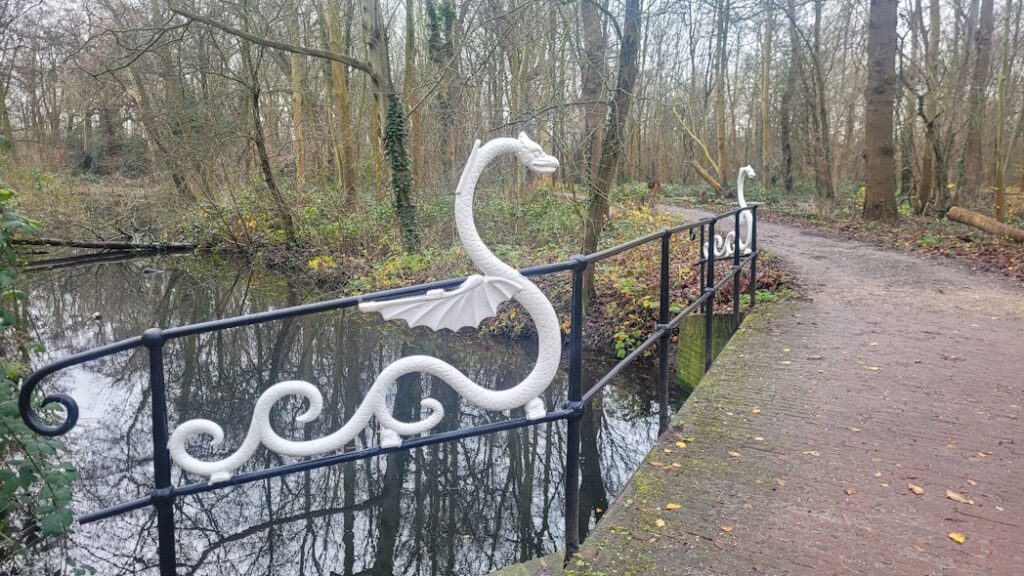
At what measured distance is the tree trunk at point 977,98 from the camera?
51.3ft

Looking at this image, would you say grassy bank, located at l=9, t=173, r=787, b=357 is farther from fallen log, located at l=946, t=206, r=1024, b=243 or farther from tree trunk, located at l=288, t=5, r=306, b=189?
fallen log, located at l=946, t=206, r=1024, b=243

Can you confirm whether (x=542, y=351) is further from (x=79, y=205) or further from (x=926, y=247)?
(x=79, y=205)

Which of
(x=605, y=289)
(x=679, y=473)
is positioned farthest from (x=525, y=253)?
(x=679, y=473)

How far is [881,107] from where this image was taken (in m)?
14.5

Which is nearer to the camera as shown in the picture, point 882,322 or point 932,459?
point 932,459

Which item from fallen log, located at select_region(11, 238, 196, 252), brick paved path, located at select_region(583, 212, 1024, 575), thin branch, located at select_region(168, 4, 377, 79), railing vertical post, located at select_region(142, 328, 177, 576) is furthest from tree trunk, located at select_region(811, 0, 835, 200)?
railing vertical post, located at select_region(142, 328, 177, 576)

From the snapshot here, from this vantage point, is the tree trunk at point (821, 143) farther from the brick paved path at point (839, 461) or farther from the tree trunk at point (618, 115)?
the brick paved path at point (839, 461)

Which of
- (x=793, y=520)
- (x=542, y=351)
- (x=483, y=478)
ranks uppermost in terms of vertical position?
(x=542, y=351)

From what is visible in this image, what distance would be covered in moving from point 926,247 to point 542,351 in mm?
11400

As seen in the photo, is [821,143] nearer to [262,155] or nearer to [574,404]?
[262,155]

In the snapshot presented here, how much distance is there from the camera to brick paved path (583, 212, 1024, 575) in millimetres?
2668

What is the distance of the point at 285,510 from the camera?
17.6 feet

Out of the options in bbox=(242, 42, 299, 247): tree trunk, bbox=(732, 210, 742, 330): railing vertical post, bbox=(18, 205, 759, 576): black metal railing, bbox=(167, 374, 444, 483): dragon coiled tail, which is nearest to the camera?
bbox=(18, 205, 759, 576): black metal railing

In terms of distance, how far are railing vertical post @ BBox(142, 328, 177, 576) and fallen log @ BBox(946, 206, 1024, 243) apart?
12258 mm
